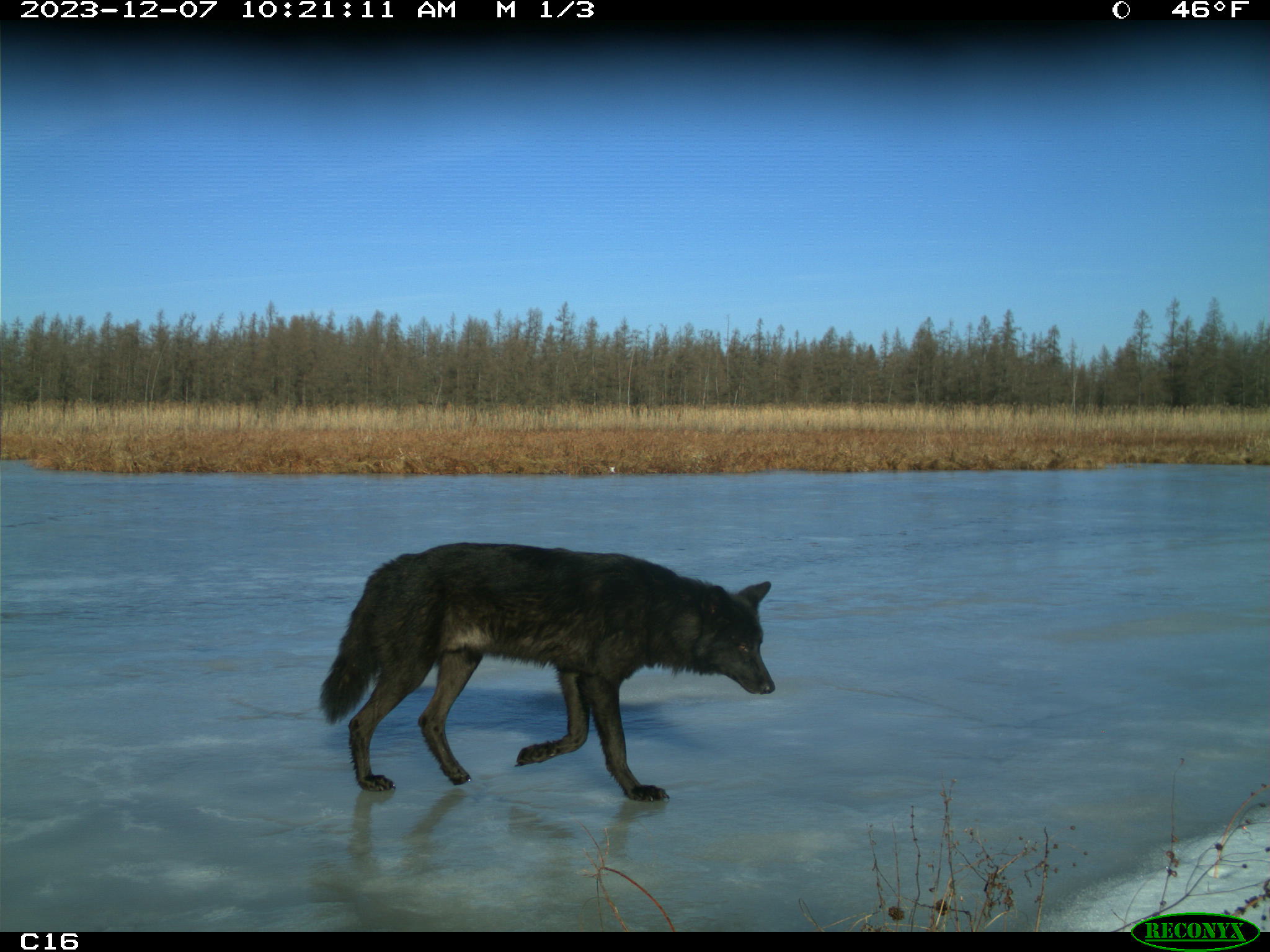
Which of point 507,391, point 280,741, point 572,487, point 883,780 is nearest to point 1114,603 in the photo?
point 883,780

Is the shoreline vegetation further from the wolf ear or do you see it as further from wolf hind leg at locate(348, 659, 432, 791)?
wolf hind leg at locate(348, 659, 432, 791)

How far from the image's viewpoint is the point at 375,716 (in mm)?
4383

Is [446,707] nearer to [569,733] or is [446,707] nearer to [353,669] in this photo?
[353,669]

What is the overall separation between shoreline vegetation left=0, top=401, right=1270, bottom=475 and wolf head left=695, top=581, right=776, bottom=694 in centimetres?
1773

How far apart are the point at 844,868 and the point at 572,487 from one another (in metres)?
15.5

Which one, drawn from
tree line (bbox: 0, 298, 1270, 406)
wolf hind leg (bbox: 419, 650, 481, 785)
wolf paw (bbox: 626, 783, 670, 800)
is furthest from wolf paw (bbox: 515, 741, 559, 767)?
tree line (bbox: 0, 298, 1270, 406)

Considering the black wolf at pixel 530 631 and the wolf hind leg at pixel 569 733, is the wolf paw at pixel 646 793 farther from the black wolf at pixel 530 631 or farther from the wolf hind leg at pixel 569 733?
the wolf hind leg at pixel 569 733

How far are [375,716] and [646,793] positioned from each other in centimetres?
118

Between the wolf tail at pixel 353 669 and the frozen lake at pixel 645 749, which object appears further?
the wolf tail at pixel 353 669

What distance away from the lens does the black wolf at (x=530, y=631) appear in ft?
14.5

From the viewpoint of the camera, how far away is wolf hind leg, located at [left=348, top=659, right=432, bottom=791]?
4.30 meters
